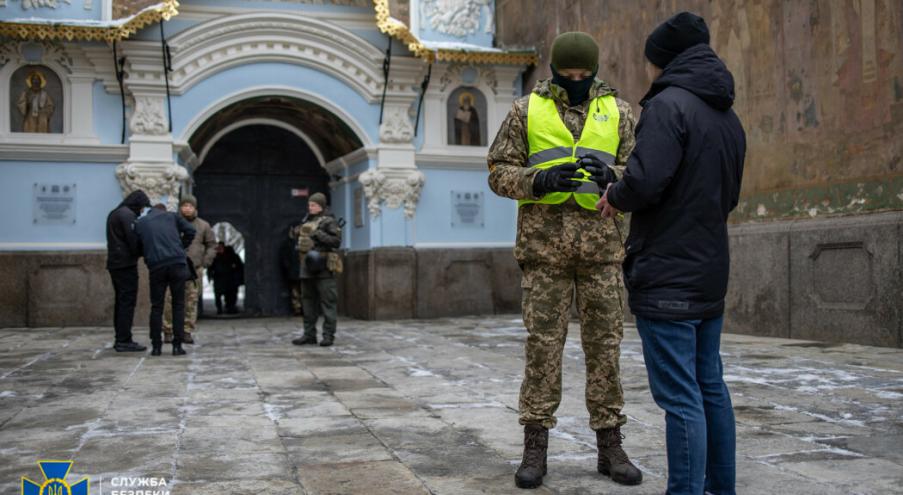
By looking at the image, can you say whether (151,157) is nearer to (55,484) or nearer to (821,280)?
(821,280)

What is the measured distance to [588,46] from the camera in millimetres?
3945

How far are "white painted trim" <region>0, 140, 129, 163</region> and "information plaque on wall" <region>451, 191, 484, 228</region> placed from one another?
5161mm

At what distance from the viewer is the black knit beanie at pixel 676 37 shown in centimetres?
331

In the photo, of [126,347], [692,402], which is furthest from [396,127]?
[692,402]

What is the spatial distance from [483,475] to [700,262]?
1457mm

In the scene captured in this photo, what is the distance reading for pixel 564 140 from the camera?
3.96 meters

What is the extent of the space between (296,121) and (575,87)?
13114 mm

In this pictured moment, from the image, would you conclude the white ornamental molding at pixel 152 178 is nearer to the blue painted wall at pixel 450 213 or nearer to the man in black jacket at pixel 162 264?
the blue painted wall at pixel 450 213

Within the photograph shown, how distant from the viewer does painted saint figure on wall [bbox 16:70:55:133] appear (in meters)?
13.5

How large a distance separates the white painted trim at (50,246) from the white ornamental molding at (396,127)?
4559 millimetres

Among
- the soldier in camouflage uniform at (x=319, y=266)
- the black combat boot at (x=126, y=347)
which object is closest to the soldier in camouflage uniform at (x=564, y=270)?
the soldier in camouflage uniform at (x=319, y=266)

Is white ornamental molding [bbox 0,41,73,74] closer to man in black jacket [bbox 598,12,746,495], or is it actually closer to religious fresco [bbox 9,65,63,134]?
religious fresco [bbox 9,65,63,134]

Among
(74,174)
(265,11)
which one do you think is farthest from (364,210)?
(74,174)

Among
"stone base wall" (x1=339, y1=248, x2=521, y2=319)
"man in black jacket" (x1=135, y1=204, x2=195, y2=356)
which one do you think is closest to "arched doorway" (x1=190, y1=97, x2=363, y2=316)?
"stone base wall" (x1=339, y1=248, x2=521, y2=319)
